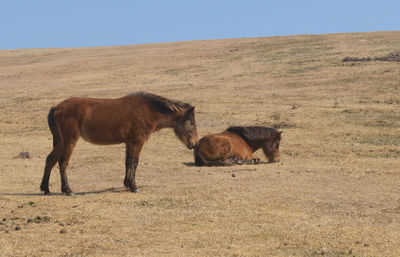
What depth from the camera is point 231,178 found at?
15.1 m

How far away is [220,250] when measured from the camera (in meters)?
8.48

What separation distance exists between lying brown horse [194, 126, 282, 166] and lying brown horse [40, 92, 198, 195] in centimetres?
366

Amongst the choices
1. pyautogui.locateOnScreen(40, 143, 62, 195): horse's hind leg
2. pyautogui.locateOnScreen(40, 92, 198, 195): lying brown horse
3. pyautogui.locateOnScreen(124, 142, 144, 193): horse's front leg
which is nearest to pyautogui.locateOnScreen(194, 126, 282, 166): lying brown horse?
pyautogui.locateOnScreen(40, 92, 198, 195): lying brown horse

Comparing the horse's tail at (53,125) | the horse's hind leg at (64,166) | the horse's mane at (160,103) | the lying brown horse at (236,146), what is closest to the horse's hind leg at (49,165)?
the horse's tail at (53,125)

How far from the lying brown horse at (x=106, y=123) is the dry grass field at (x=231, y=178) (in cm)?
78

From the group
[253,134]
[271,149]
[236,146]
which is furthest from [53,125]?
[271,149]

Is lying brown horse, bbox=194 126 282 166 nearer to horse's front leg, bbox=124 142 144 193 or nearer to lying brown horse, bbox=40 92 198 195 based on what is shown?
lying brown horse, bbox=40 92 198 195

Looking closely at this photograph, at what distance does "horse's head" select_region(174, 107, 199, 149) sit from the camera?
14281mm

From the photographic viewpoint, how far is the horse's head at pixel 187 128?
14.3 m

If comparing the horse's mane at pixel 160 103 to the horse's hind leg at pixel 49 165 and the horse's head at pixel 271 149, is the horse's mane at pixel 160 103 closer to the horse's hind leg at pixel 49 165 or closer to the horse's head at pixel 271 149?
the horse's hind leg at pixel 49 165

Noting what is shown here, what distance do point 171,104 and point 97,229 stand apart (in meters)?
4.81

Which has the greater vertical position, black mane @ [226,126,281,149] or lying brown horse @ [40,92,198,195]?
lying brown horse @ [40,92,198,195]

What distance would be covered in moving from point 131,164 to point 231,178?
2676 mm

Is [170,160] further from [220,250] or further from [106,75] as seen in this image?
[106,75]
